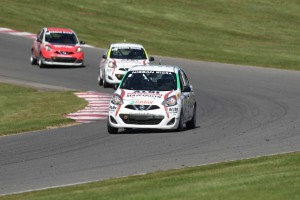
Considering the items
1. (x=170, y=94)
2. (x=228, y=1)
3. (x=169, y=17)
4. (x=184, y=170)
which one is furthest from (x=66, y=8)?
(x=184, y=170)

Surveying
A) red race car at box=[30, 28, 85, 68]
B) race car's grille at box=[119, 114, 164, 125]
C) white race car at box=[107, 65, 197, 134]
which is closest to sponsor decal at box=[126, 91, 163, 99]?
A: white race car at box=[107, 65, 197, 134]

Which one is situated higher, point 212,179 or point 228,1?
point 212,179

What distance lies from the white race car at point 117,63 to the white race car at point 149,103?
9.86 metres

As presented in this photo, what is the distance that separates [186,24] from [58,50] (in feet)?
56.1

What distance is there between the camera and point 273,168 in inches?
569

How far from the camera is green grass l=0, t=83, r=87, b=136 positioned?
71.3 ft

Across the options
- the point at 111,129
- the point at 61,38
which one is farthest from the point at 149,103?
the point at 61,38

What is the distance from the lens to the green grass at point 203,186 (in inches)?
474

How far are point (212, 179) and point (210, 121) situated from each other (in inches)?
360

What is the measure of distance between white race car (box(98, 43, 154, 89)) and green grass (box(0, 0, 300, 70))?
9.63 meters

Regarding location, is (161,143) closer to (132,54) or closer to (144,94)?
(144,94)

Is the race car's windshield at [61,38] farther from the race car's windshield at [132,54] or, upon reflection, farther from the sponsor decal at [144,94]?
the sponsor decal at [144,94]

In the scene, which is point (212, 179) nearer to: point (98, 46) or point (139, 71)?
point (139, 71)

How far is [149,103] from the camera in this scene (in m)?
Answer: 19.8
